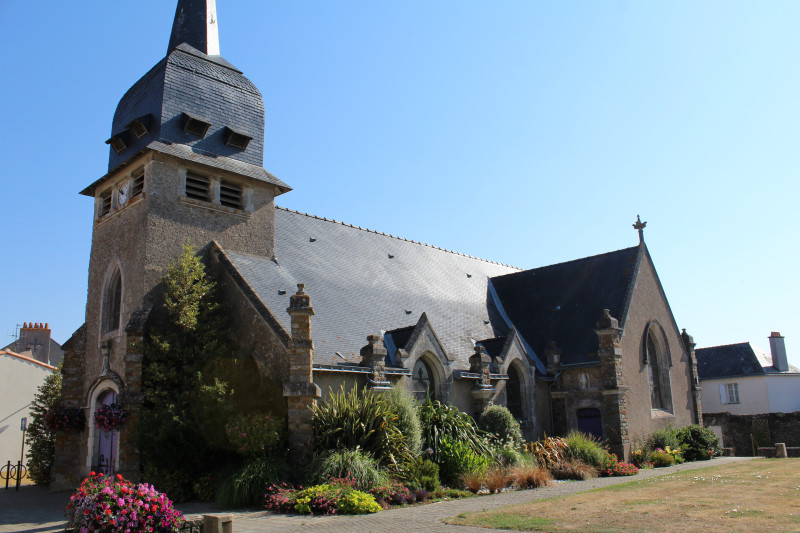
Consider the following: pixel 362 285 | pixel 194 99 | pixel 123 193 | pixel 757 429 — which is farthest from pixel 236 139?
pixel 757 429

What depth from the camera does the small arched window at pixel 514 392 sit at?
20.0 meters

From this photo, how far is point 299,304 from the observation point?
13461mm

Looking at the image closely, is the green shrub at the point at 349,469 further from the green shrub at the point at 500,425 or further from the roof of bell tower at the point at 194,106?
the roof of bell tower at the point at 194,106

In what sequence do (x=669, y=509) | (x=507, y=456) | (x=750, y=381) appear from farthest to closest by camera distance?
1. (x=750, y=381)
2. (x=507, y=456)
3. (x=669, y=509)

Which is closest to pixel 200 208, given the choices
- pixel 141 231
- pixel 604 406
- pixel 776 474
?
pixel 141 231

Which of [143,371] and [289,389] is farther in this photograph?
[143,371]

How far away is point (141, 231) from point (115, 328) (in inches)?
106

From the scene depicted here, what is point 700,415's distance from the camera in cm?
2353

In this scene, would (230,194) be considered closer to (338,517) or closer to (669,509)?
(338,517)

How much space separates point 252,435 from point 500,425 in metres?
6.95

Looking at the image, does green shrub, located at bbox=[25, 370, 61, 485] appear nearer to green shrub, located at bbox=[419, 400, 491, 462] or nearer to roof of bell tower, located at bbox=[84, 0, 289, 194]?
roof of bell tower, located at bbox=[84, 0, 289, 194]

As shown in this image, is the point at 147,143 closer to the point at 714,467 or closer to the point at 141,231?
the point at 141,231

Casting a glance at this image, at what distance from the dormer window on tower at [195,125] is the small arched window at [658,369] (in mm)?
15948

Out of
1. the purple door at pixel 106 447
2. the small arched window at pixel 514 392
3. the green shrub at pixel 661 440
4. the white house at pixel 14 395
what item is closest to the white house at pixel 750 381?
the green shrub at pixel 661 440
